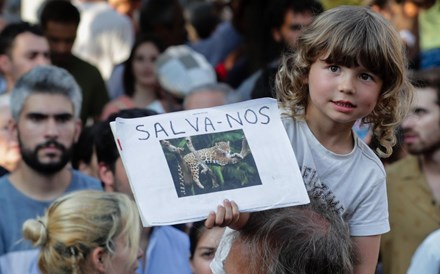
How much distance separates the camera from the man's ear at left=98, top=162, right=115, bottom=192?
587cm

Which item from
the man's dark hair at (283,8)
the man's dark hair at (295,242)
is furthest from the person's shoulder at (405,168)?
the man's dark hair at (295,242)

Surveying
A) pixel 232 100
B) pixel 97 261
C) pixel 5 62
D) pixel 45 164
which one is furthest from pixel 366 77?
pixel 5 62

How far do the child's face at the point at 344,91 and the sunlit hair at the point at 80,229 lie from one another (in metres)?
1.61

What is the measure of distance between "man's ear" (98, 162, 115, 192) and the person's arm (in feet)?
8.14

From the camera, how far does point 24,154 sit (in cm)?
610

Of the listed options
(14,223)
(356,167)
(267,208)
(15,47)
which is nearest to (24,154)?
(14,223)

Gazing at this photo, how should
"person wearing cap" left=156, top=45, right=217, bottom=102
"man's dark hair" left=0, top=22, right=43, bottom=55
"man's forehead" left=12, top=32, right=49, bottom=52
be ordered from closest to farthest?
"man's forehead" left=12, top=32, right=49, bottom=52 < "man's dark hair" left=0, top=22, right=43, bottom=55 < "person wearing cap" left=156, top=45, right=217, bottom=102

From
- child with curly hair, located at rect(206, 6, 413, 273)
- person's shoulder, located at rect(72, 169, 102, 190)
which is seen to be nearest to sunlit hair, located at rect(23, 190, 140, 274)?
person's shoulder, located at rect(72, 169, 102, 190)

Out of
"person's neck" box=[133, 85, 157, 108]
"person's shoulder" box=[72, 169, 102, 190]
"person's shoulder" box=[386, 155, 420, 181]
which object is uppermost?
"person's shoulder" box=[72, 169, 102, 190]

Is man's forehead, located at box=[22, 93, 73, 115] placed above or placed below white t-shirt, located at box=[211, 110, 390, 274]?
below

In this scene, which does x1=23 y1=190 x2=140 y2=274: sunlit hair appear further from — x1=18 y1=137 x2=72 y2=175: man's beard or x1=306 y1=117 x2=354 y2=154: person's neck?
x1=306 y1=117 x2=354 y2=154: person's neck

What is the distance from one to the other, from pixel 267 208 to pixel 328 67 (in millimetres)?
697

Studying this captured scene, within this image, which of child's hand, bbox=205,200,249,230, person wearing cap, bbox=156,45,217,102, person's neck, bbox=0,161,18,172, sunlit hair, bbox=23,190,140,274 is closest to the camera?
child's hand, bbox=205,200,249,230

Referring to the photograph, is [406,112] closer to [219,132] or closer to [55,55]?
[219,132]
